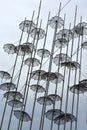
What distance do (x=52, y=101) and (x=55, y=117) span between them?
92 centimetres

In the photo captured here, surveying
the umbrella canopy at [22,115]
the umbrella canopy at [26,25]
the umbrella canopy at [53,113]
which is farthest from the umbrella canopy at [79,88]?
the umbrella canopy at [26,25]

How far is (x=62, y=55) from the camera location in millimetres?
15859

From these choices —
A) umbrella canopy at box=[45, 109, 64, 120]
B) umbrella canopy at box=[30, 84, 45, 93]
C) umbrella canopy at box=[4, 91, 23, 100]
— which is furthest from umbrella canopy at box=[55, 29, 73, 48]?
umbrella canopy at box=[45, 109, 64, 120]

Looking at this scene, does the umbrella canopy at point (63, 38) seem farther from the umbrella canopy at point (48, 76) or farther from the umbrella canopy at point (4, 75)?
the umbrella canopy at point (4, 75)

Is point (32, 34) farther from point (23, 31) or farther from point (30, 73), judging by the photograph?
point (30, 73)

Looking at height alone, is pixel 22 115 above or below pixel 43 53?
below

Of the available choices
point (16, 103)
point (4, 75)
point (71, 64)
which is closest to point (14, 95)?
point (16, 103)

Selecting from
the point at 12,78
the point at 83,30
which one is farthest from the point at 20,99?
the point at 83,30

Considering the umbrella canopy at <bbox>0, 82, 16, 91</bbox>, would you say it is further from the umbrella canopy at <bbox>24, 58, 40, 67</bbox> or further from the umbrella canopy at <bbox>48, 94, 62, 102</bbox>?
the umbrella canopy at <bbox>48, 94, 62, 102</bbox>

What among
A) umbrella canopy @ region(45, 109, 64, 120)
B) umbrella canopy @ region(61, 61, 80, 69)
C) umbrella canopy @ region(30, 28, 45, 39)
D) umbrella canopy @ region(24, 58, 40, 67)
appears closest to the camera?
umbrella canopy @ region(45, 109, 64, 120)

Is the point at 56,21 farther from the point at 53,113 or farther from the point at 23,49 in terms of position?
the point at 53,113

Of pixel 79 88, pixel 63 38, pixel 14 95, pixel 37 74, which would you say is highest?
pixel 63 38

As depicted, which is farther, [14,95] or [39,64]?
[39,64]

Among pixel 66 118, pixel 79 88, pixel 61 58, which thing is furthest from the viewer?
pixel 61 58
